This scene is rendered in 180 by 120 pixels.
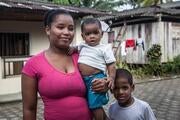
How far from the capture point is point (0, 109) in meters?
8.87

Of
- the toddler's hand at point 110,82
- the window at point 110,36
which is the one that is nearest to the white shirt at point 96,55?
the toddler's hand at point 110,82

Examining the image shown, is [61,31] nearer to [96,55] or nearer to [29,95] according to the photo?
[96,55]

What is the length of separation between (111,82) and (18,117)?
19.3 feet

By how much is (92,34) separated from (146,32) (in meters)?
14.7

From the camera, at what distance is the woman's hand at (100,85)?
2.26 metres

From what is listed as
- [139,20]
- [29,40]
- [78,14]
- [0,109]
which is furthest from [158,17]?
[0,109]

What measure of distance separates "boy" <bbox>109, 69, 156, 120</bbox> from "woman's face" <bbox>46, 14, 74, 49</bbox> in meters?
0.55

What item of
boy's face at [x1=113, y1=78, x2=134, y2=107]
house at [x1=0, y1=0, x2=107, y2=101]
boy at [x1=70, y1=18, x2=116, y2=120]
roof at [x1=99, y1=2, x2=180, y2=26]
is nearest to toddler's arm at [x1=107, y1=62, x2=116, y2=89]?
boy at [x1=70, y1=18, x2=116, y2=120]

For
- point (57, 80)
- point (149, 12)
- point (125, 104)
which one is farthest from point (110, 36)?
point (57, 80)

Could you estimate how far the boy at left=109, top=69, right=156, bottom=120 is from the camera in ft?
8.41

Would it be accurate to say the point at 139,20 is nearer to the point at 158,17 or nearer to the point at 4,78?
the point at 158,17

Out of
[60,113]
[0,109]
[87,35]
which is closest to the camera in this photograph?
[60,113]

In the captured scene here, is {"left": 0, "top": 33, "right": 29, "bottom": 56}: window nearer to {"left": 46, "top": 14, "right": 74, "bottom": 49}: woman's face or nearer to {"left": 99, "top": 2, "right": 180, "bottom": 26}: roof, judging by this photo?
{"left": 99, "top": 2, "right": 180, "bottom": 26}: roof

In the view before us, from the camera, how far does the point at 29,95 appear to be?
2.27m
